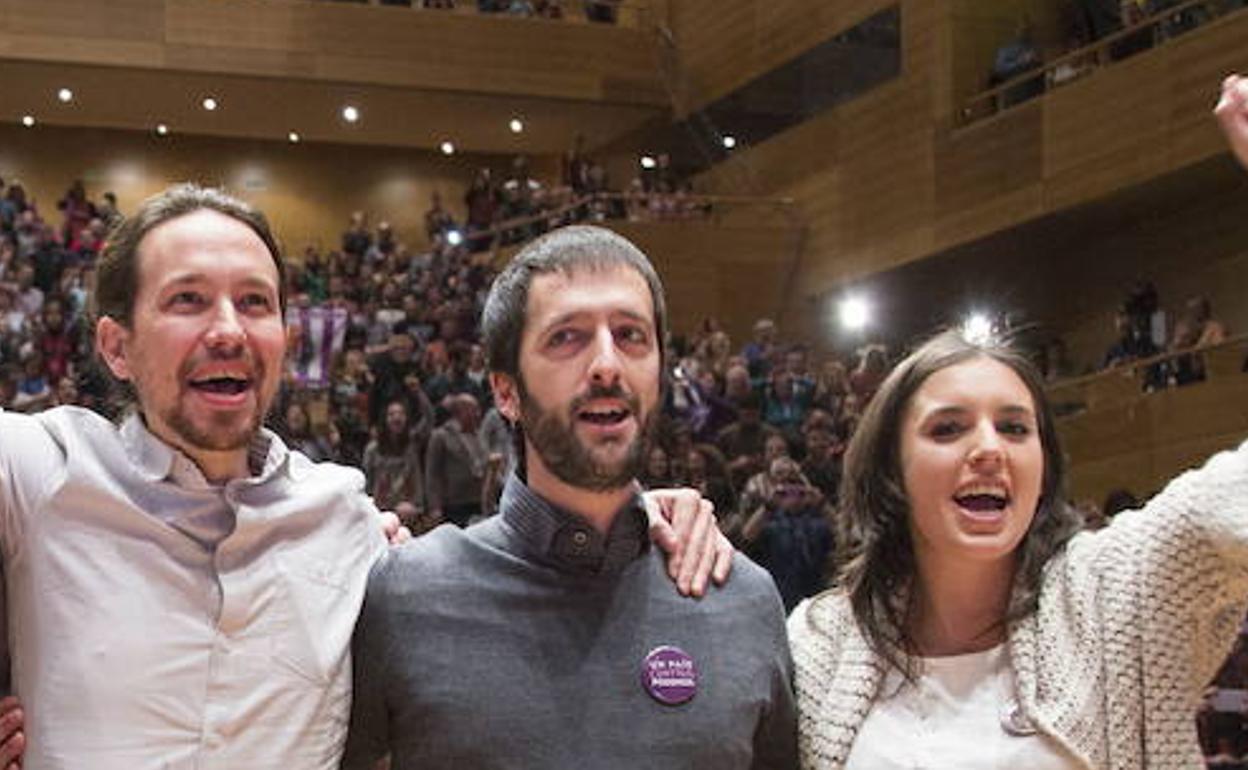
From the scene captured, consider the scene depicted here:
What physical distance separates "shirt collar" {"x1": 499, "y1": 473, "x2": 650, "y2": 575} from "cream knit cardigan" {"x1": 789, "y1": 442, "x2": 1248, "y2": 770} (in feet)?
1.45

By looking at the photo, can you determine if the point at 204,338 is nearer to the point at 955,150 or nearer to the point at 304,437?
the point at 304,437

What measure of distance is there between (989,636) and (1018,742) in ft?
0.79

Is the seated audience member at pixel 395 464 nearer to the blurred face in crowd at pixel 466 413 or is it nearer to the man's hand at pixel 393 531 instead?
the blurred face in crowd at pixel 466 413

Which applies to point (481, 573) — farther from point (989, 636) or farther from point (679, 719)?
point (989, 636)

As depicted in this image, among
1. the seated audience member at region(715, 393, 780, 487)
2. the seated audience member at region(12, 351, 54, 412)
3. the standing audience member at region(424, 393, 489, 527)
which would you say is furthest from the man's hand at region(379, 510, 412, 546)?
the seated audience member at region(12, 351, 54, 412)

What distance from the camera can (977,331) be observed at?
336cm

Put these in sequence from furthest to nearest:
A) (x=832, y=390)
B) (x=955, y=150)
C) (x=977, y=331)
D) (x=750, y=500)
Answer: (x=955, y=150) → (x=832, y=390) → (x=750, y=500) → (x=977, y=331)

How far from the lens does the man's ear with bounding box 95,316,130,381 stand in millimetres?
2953

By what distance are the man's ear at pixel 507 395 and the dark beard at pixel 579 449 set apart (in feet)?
0.21

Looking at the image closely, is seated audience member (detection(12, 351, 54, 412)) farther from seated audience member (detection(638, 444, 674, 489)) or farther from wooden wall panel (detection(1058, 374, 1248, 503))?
wooden wall panel (detection(1058, 374, 1248, 503))

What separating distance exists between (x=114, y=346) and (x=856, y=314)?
16.2m

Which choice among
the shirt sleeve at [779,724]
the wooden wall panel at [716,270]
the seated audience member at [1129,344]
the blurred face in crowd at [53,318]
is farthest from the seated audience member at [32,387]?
the shirt sleeve at [779,724]

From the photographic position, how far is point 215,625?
8.91 ft

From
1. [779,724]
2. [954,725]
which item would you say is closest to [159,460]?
[779,724]
